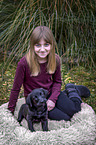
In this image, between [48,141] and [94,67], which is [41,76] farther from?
[94,67]

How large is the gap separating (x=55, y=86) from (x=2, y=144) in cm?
80

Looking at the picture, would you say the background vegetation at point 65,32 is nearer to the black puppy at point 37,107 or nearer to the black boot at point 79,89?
the black boot at point 79,89

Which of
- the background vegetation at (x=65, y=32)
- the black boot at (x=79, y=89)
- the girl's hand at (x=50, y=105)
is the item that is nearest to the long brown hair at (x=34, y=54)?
the girl's hand at (x=50, y=105)

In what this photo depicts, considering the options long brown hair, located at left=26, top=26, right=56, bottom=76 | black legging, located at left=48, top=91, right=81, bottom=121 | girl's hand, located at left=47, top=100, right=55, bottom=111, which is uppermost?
long brown hair, located at left=26, top=26, right=56, bottom=76

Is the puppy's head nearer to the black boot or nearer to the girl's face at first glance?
the girl's face

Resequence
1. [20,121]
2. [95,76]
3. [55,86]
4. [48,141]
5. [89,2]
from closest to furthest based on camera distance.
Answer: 1. [48,141]
2. [20,121]
3. [55,86]
4. [95,76]
5. [89,2]

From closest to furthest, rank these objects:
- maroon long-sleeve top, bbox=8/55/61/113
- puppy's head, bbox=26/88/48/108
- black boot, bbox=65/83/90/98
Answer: puppy's head, bbox=26/88/48/108 → maroon long-sleeve top, bbox=8/55/61/113 → black boot, bbox=65/83/90/98

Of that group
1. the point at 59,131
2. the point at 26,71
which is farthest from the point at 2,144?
the point at 26,71

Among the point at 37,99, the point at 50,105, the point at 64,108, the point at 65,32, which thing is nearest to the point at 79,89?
the point at 64,108

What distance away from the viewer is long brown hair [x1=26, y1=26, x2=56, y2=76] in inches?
62.3

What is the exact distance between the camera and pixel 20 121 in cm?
171

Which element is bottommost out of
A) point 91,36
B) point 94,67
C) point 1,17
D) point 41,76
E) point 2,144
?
point 2,144

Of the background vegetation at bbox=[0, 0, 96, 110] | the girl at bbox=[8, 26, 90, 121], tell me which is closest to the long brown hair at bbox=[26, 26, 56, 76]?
the girl at bbox=[8, 26, 90, 121]

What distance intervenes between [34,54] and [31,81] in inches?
11.1
